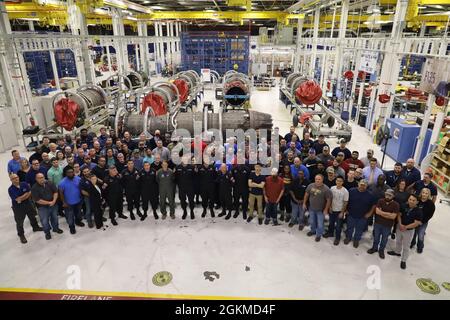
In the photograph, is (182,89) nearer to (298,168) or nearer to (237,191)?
(237,191)

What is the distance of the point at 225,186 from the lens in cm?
681

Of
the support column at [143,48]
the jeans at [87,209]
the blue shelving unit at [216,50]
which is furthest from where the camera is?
the blue shelving unit at [216,50]

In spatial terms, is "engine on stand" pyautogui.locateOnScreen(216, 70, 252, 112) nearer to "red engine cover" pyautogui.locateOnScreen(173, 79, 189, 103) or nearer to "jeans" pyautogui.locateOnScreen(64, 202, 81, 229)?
"red engine cover" pyautogui.locateOnScreen(173, 79, 189, 103)

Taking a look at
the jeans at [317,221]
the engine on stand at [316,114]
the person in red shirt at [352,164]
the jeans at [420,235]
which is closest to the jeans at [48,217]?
the jeans at [317,221]

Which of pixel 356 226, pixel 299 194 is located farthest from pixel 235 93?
pixel 356 226

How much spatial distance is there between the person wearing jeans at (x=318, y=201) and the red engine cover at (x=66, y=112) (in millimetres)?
8768

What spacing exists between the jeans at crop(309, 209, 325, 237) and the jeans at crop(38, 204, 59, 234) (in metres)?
5.31

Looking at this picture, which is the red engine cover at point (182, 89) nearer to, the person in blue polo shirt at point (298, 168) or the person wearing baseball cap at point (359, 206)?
the person in blue polo shirt at point (298, 168)

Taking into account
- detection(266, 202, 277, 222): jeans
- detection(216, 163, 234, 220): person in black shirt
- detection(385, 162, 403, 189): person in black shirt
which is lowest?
detection(266, 202, 277, 222): jeans

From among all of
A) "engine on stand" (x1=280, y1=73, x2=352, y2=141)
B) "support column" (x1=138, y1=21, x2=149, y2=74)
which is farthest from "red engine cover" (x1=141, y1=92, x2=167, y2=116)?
"support column" (x1=138, y1=21, x2=149, y2=74)

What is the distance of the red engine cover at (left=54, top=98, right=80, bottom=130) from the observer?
10.9m

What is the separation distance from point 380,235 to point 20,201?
7042mm

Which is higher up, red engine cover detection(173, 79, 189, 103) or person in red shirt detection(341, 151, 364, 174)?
red engine cover detection(173, 79, 189, 103)

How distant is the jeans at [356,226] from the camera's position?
595 centimetres
